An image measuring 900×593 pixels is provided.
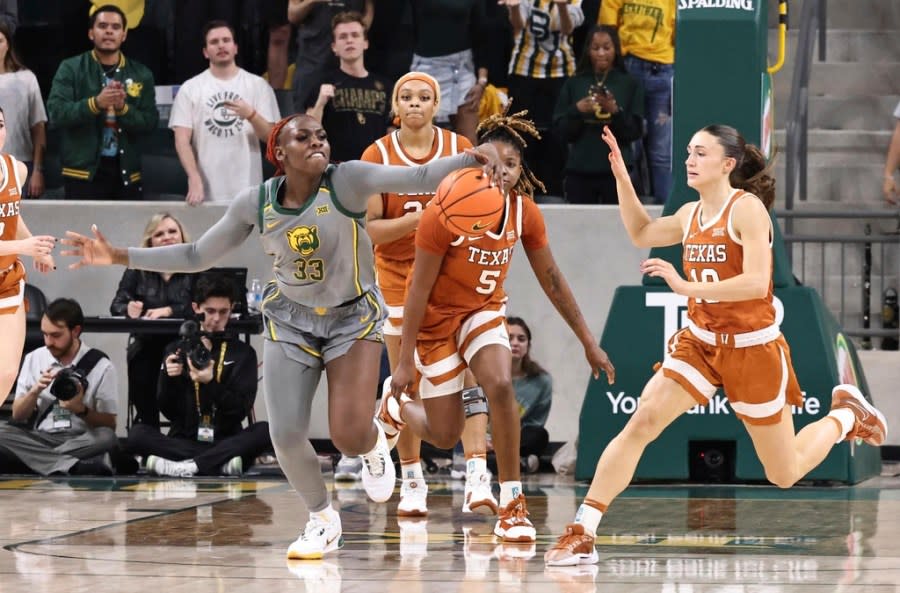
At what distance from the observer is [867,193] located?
12758 millimetres

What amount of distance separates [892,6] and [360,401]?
910cm

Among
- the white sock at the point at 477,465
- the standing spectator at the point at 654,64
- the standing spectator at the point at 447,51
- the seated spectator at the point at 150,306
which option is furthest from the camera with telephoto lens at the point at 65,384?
the standing spectator at the point at 654,64

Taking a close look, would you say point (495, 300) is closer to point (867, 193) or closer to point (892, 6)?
point (867, 193)

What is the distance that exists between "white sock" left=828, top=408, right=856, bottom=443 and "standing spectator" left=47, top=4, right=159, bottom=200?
660cm

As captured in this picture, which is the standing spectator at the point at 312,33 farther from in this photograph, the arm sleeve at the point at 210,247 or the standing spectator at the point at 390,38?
the arm sleeve at the point at 210,247

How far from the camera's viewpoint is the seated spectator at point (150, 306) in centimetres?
1079

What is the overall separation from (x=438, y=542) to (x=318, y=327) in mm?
1164

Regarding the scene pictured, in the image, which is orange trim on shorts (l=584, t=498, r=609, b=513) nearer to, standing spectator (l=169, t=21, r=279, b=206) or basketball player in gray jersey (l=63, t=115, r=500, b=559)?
basketball player in gray jersey (l=63, t=115, r=500, b=559)

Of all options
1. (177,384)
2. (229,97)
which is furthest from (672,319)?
(229,97)

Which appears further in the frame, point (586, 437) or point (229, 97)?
point (229, 97)

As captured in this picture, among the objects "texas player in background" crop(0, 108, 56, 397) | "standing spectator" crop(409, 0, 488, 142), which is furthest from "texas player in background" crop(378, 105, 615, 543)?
"standing spectator" crop(409, 0, 488, 142)

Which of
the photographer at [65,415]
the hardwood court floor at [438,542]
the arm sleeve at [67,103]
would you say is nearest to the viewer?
the hardwood court floor at [438,542]

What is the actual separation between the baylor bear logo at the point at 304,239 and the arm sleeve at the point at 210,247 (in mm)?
192

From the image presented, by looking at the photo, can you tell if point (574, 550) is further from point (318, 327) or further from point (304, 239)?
point (304, 239)
